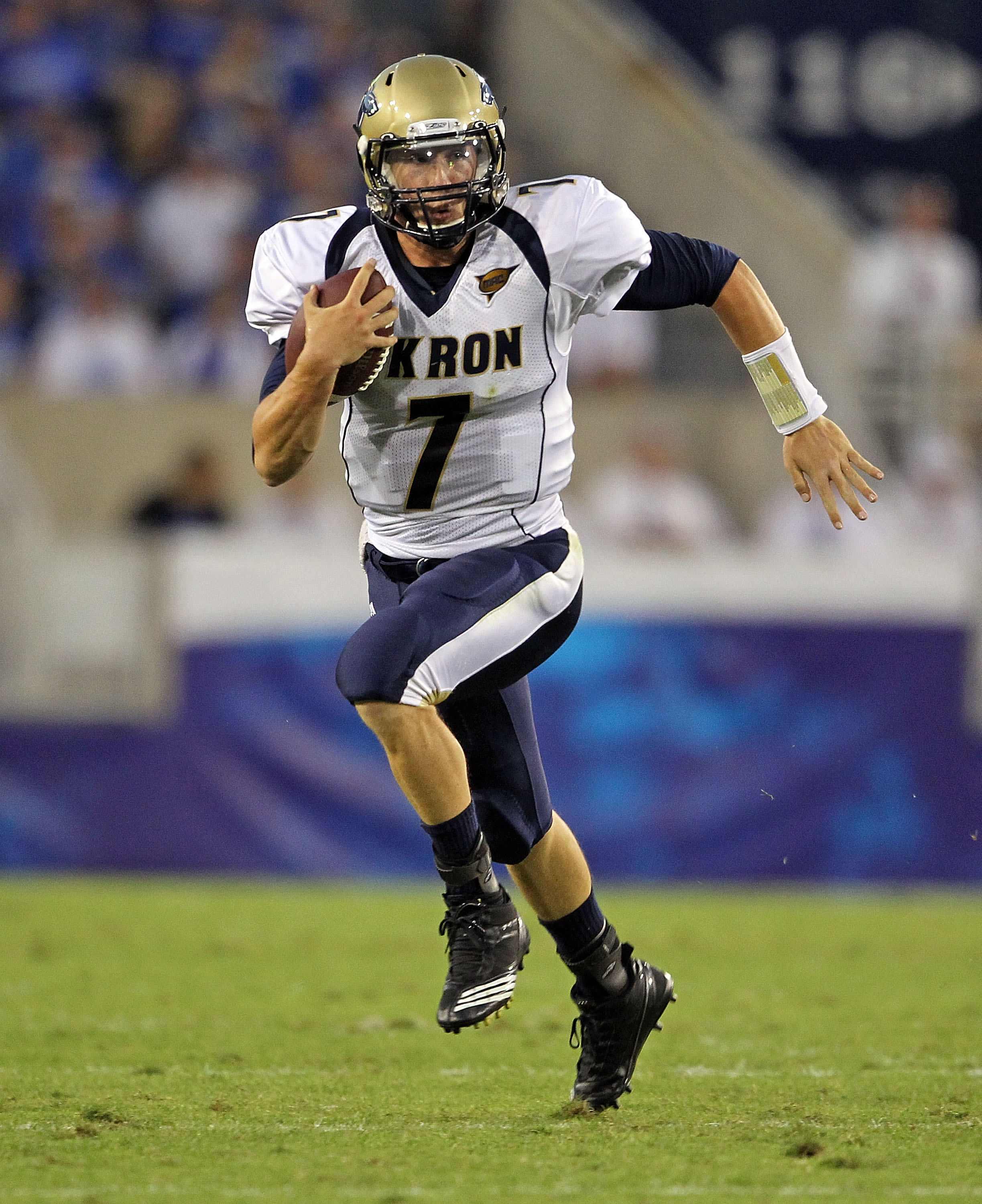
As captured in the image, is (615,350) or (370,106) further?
(615,350)

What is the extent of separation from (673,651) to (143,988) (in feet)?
11.2

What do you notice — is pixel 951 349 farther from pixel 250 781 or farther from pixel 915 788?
pixel 250 781

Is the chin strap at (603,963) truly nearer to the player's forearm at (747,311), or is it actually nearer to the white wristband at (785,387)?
the white wristband at (785,387)

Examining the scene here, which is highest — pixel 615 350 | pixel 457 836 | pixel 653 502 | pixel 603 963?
pixel 457 836

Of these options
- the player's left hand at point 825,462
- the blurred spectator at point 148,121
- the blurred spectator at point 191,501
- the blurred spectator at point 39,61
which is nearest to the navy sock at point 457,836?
the player's left hand at point 825,462

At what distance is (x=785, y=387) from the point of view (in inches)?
151

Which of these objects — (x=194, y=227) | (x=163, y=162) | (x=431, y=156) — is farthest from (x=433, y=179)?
(x=163, y=162)

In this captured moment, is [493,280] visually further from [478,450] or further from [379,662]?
[379,662]

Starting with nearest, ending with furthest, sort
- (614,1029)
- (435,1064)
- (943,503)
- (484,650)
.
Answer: (484,650), (614,1029), (435,1064), (943,503)

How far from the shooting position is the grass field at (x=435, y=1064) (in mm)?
3113

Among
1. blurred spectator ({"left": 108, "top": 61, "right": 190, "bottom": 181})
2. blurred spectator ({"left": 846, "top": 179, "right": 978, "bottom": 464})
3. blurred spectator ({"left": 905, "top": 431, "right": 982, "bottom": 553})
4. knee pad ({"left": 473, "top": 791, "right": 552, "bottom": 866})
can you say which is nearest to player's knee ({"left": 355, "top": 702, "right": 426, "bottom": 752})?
knee pad ({"left": 473, "top": 791, "right": 552, "bottom": 866})

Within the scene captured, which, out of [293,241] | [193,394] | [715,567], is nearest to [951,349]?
[715,567]

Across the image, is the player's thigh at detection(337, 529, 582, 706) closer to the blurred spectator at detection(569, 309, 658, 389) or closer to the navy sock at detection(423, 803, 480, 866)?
the navy sock at detection(423, 803, 480, 866)

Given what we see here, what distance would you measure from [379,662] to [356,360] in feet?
1.84
